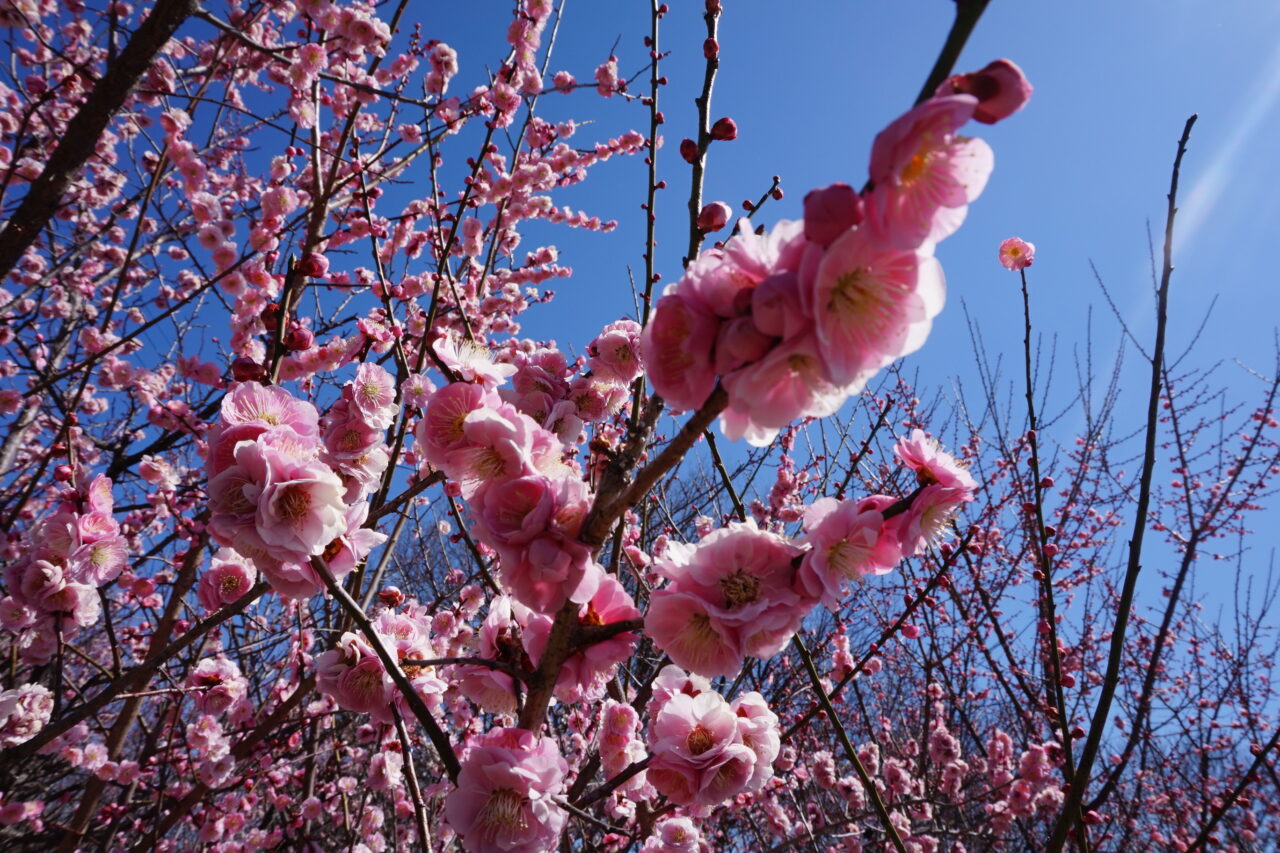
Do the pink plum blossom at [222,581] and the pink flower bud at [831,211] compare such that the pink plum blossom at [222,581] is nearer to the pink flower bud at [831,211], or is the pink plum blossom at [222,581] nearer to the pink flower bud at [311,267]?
the pink flower bud at [311,267]

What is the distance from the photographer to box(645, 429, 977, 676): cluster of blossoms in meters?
1.09

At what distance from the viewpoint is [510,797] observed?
3.98 feet

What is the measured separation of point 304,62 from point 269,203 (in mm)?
827

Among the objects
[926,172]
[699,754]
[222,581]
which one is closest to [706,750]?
[699,754]

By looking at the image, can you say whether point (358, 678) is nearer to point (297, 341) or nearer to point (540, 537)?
point (540, 537)

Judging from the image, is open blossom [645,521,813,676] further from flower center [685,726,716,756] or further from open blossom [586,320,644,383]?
open blossom [586,320,644,383]

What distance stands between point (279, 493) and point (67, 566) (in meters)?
A: 1.64

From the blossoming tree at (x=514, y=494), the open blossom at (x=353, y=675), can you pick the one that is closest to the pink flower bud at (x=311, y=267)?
the blossoming tree at (x=514, y=494)

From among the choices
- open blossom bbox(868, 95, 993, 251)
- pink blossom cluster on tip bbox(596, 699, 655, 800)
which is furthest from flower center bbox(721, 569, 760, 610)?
pink blossom cluster on tip bbox(596, 699, 655, 800)

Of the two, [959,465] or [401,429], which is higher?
[401,429]

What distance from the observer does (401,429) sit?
7.69ft

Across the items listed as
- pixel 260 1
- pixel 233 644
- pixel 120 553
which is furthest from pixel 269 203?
pixel 233 644

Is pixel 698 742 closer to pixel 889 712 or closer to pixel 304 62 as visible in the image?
pixel 304 62

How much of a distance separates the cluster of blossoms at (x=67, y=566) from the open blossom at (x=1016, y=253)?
3.21 metres
